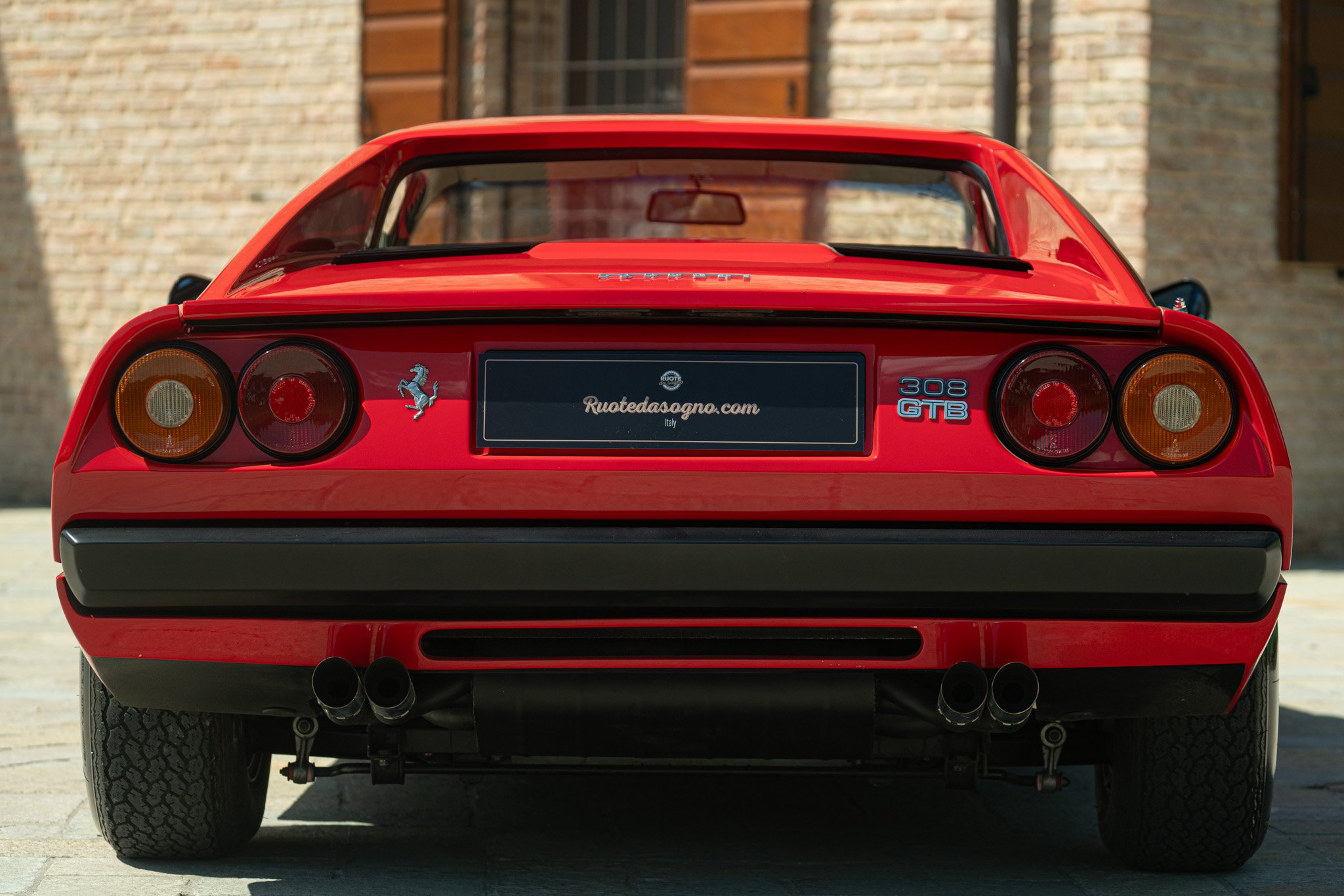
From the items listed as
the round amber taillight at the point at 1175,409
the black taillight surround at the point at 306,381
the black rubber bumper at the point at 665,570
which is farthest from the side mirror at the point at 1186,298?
the black taillight surround at the point at 306,381

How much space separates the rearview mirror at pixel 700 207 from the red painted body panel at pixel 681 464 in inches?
53.1

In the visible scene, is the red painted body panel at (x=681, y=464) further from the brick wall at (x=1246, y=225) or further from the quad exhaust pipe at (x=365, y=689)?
the brick wall at (x=1246, y=225)

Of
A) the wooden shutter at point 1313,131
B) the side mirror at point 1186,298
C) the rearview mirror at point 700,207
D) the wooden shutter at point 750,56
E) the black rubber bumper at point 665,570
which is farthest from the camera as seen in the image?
the wooden shutter at point 750,56

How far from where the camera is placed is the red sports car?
2381 mm

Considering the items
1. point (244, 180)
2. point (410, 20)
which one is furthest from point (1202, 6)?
point (244, 180)

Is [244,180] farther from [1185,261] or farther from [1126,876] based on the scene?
[1126,876]

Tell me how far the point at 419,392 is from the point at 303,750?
2.27ft

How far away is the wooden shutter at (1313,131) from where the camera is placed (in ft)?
32.3

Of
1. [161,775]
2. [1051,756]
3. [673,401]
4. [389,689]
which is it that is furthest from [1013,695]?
[161,775]

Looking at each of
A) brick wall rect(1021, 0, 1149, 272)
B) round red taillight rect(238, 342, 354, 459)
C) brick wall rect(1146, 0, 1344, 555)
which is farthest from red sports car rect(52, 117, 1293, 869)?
brick wall rect(1146, 0, 1344, 555)

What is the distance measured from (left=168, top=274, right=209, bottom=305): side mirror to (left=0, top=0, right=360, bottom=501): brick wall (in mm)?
7735

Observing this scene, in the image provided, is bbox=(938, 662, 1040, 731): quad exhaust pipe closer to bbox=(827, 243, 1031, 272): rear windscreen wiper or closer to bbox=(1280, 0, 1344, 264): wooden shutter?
bbox=(827, 243, 1031, 272): rear windscreen wiper

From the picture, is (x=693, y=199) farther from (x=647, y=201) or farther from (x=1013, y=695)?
(x=1013, y=695)

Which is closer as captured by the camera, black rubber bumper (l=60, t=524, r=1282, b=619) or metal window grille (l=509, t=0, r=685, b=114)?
black rubber bumper (l=60, t=524, r=1282, b=619)
